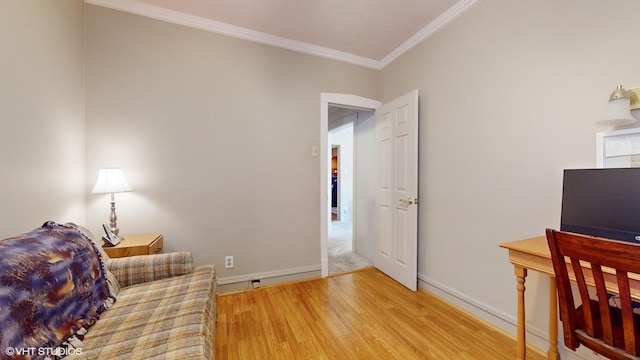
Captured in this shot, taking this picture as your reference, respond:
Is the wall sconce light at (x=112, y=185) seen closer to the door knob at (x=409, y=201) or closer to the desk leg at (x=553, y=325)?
the door knob at (x=409, y=201)

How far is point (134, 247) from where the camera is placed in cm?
183

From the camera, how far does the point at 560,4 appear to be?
5.03ft

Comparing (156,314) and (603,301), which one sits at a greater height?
(603,301)

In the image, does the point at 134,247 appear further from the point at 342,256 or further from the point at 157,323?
the point at 342,256

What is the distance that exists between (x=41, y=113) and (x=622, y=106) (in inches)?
130

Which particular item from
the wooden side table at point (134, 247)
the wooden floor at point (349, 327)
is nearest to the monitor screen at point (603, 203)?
the wooden floor at point (349, 327)

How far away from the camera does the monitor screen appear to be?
115cm

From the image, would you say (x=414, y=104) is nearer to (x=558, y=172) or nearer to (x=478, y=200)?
(x=478, y=200)

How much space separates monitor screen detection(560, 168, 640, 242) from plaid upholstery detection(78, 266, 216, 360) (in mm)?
1988

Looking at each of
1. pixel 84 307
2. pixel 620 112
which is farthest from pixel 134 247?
pixel 620 112

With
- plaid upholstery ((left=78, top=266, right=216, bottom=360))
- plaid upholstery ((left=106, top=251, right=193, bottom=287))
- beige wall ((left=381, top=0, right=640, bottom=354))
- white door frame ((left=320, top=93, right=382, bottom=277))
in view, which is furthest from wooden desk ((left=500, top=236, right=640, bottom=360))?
plaid upholstery ((left=106, top=251, right=193, bottom=287))

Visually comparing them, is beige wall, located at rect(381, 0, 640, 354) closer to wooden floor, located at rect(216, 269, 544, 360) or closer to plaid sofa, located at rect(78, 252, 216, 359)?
wooden floor, located at rect(216, 269, 544, 360)

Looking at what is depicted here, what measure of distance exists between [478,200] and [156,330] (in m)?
2.34

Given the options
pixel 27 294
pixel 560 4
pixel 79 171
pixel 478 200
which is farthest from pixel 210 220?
pixel 560 4
